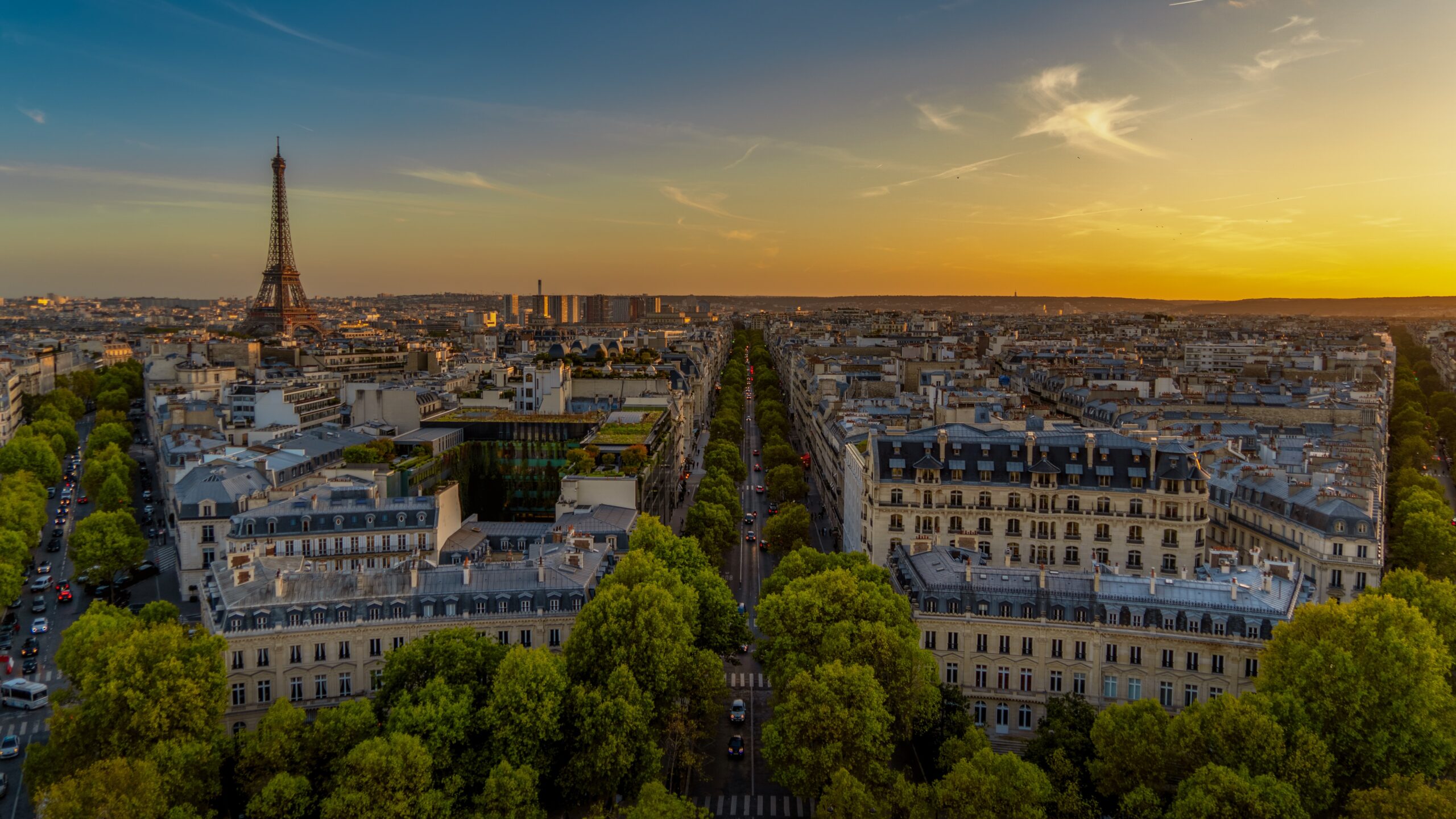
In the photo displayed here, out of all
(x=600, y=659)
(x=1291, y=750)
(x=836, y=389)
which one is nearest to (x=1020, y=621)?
(x=1291, y=750)

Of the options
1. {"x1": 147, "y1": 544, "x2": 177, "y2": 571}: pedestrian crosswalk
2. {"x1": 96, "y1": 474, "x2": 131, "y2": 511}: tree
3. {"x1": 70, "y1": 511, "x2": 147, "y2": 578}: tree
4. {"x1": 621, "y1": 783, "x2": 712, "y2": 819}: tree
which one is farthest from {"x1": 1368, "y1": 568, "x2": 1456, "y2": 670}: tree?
{"x1": 96, "y1": 474, "x2": 131, "y2": 511}: tree

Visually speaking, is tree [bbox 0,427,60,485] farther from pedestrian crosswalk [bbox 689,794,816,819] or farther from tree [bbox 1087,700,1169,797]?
tree [bbox 1087,700,1169,797]

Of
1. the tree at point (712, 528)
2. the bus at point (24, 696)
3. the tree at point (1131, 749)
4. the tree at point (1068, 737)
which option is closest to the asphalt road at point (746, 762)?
the tree at point (712, 528)

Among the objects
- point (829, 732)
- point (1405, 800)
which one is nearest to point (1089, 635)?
point (1405, 800)

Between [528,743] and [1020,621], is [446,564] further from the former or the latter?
[1020,621]

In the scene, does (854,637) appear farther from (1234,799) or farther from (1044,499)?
(1044,499)
